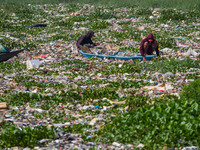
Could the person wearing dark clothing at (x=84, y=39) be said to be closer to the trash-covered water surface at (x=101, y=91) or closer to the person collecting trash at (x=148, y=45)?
the trash-covered water surface at (x=101, y=91)

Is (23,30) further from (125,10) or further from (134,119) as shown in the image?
(134,119)

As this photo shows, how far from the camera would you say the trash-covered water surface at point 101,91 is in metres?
4.81

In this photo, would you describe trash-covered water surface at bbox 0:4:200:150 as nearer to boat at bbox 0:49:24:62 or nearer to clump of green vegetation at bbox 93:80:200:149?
clump of green vegetation at bbox 93:80:200:149

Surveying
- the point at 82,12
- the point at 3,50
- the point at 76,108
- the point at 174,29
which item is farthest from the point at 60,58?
the point at 82,12

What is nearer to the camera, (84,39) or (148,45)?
(148,45)

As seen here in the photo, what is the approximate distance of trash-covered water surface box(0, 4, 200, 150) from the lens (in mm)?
4809

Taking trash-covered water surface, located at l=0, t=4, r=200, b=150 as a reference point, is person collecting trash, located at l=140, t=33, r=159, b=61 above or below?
above

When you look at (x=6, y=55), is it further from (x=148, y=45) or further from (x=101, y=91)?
(x=101, y=91)

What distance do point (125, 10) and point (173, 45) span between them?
383 inches

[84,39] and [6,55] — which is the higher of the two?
[84,39]

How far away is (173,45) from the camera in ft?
41.4

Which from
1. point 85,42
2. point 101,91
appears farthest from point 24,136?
point 85,42

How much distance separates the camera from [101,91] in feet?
23.7

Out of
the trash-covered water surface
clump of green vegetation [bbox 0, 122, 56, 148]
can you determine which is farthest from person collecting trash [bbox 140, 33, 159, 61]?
clump of green vegetation [bbox 0, 122, 56, 148]
